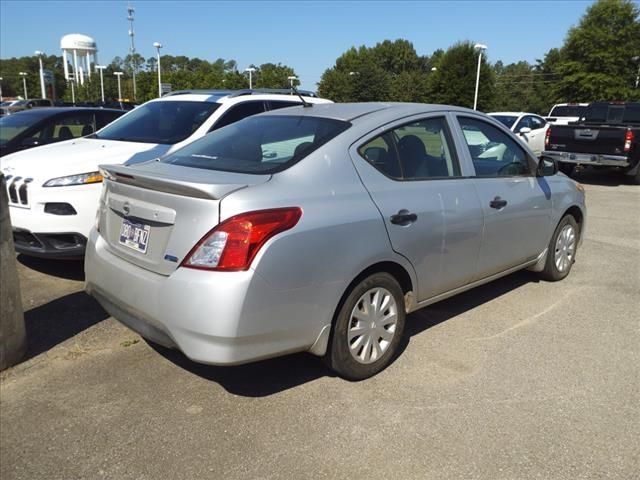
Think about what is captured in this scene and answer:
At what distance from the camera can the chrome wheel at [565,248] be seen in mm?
5453

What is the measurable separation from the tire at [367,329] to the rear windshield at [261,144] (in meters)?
0.90

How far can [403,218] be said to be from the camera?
11.5ft

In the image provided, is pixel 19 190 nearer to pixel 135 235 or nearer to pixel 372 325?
pixel 135 235

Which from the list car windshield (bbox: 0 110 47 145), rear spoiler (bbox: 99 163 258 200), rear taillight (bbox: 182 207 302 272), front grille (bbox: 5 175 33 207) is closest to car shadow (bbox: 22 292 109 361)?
front grille (bbox: 5 175 33 207)

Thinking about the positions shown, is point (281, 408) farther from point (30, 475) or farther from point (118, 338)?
point (118, 338)

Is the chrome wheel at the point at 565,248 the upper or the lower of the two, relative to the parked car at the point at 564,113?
lower

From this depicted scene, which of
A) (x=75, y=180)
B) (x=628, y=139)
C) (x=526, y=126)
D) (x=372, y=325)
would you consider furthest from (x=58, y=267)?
(x=526, y=126)

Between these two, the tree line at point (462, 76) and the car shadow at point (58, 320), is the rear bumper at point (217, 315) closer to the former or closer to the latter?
the car shadow at point (58, 320)

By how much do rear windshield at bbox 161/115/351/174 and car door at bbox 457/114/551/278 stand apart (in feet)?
4.10

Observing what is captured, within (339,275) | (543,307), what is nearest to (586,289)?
(543,307)

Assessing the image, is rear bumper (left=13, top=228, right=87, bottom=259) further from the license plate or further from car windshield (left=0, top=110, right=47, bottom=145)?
car windshield (left=0, top=110, right=47, bottom=145)

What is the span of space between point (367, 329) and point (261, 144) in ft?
4.63

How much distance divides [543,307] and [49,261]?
202 inches

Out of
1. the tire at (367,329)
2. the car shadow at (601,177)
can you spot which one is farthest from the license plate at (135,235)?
the car shadow at (601,177)
